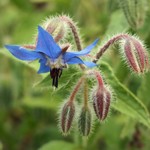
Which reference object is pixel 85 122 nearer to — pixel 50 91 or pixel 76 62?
pixel 76 62

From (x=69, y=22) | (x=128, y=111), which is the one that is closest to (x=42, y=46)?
(x=69, y=22)

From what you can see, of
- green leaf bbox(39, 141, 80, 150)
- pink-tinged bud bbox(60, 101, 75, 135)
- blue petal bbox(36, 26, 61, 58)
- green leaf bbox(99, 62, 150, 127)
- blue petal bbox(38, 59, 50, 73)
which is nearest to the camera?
blue petal bbox(36, 26, 61, 58)

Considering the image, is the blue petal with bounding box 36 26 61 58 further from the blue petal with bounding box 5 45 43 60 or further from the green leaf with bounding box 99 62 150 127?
the green leaf with bounding box 99 62 150 127

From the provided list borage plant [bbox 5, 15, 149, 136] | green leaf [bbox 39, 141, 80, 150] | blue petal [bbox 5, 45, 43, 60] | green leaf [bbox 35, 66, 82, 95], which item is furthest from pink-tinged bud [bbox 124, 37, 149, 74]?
green leaf [bbox 39, 141, 80, 150]

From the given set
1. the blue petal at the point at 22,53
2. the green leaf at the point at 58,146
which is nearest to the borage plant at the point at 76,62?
the blue petal at the point at 22,53

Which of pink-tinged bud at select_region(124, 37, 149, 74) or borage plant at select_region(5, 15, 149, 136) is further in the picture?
pink-tinged bud at select_region(124, 37, 149, 74)

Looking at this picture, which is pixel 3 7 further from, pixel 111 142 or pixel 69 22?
pixel 69 22

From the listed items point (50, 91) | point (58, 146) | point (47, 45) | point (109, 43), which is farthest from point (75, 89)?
point (50, 91)
